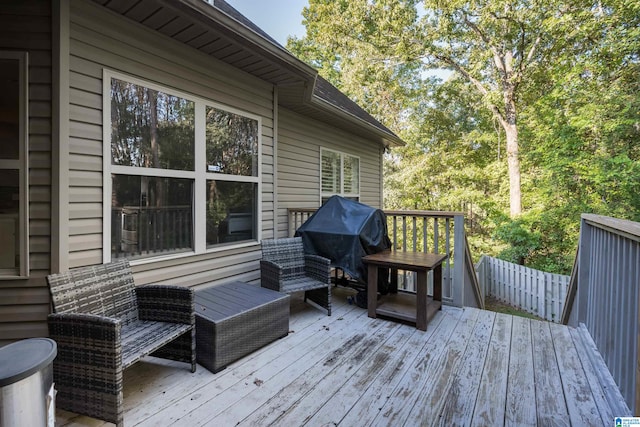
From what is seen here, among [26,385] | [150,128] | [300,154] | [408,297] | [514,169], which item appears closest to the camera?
[26,385]

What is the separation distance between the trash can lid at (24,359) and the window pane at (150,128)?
1746mm

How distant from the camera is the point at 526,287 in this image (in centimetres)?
739

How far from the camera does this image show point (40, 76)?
7.75ft

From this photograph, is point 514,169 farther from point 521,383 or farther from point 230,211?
point 230,211

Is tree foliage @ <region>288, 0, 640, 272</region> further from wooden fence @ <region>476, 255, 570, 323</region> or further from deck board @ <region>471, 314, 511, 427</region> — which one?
deck board @ <region>471, 314, 511, 427</region>

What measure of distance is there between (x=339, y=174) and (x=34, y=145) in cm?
523

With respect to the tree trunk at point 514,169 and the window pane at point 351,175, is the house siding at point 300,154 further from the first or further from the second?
the tree trunk at point 514,169

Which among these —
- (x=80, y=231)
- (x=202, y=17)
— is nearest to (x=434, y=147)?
(x=202, y=17)

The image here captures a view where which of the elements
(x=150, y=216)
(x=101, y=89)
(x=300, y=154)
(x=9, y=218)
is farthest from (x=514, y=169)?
(x=9, y=218)

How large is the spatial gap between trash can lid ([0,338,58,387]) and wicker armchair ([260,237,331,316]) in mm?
2120

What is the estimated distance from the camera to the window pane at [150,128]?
2762 millimetres

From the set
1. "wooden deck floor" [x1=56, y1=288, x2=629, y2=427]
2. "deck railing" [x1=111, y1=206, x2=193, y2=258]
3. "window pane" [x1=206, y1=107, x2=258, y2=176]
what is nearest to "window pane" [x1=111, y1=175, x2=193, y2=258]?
"deck railing" [x1=111, y1=206, x2=193, y2=258]

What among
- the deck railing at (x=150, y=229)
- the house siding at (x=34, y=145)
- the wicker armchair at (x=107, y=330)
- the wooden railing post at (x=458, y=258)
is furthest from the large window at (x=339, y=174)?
the house siding at (x=34, y=145)

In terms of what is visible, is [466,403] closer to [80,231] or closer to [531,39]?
[80,231]
